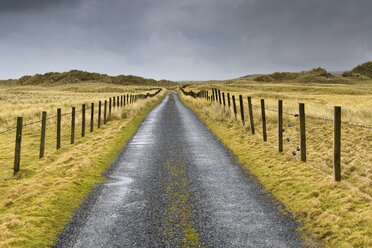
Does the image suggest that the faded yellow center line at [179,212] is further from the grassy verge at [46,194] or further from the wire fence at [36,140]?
A: the wire fence at [36,140]

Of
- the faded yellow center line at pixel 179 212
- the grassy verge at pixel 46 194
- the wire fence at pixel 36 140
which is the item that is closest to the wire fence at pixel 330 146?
the faded yellow center line at pixel 179 212

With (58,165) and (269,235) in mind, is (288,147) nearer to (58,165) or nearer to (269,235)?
(269,235)

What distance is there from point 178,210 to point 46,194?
3.09 metres

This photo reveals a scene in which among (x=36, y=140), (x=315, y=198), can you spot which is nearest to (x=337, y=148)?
(x=315, y=198)

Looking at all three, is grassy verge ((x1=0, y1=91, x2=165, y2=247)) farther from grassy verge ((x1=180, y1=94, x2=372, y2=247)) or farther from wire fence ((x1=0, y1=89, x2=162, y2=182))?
grassy verge ((x1=180, y1=94, x2=372, y2=247))

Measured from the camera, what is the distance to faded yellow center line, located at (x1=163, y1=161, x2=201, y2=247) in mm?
4785

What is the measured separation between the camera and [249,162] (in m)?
9.77

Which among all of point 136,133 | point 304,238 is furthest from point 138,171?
point 136,133

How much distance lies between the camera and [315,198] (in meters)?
6.33

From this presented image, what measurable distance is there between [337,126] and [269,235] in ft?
12.2

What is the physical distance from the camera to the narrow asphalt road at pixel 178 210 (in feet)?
15.7

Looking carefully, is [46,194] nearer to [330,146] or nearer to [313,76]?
[330,146]

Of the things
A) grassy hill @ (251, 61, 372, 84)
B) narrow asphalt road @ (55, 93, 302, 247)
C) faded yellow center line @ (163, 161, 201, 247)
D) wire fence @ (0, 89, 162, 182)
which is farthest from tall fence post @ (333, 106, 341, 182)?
grassy hill @ (251, 61, 372, 84)

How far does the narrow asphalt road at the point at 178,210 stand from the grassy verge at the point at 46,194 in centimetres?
33
